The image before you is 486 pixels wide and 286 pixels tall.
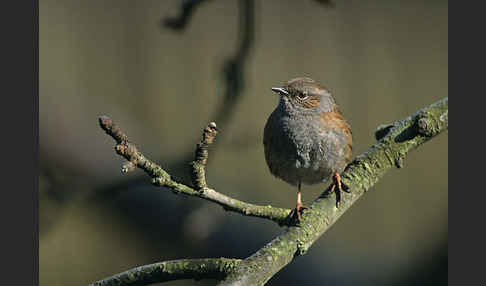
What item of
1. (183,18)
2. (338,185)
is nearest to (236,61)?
(183,18)

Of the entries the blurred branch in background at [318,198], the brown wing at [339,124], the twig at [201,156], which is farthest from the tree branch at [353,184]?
the twig at [201,156]

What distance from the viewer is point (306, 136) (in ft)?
6.69

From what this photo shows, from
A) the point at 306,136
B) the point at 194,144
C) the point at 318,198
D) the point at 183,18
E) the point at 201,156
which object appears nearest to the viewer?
the point at 201,156

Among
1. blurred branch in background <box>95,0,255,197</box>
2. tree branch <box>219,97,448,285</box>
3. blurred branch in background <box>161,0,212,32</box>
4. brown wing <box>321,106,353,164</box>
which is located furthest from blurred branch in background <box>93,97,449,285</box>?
blurred branch in background <box>161,0,212,32</box>

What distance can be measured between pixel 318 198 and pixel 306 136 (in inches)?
13.2

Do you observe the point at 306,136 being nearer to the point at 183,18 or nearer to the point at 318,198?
the point at 318,198

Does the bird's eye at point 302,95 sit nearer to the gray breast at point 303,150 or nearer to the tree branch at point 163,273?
the gray breast at point 303,150

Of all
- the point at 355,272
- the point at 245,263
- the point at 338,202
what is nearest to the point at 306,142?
the point at 338,202

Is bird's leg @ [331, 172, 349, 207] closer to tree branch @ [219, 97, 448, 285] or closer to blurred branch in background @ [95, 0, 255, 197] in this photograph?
tree branch @ [219, 97, 448, 285]

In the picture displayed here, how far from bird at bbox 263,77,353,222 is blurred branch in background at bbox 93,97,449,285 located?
9 cm

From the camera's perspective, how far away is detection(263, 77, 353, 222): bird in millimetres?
2020

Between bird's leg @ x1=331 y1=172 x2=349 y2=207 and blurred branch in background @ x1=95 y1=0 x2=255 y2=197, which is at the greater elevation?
blurred branch in background @ x1=95 y1=0 x2=255 y2=197

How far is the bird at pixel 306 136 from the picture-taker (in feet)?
6.63

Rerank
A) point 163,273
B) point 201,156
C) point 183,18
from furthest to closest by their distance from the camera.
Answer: point 183,18, point 163,273, point 201,156
